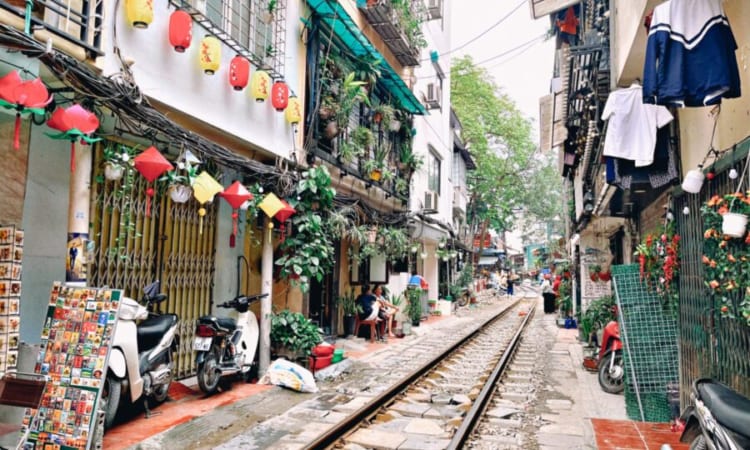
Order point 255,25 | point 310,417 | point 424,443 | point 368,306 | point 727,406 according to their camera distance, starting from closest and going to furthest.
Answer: point 727,406
point 424,443
point 310,417
point 255,25
point 368,306

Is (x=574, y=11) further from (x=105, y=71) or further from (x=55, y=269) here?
(x=55, y=269)

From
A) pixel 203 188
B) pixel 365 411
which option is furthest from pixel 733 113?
pixel 203 188

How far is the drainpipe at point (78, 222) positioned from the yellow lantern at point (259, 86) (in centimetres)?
306

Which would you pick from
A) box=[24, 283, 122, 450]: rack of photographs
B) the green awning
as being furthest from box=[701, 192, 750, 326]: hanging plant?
the green awning

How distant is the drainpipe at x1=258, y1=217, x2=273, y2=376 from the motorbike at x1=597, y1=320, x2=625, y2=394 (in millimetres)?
5031

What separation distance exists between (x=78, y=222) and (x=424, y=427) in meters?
4.15

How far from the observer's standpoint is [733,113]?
4.35 m

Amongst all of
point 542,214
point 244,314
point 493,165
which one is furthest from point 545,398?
point 542,214

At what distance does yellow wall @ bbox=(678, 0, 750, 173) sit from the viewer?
411 cm

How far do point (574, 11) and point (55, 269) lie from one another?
11343 mm

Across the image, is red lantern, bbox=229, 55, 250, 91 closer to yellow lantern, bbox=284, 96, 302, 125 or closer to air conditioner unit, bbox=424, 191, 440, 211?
yellow lantern, bbox=284, 96, 302, 125

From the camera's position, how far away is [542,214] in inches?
1478

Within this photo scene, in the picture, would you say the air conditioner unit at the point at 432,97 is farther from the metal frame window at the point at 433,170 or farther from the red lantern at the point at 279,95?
the red lantern at the point at 279,95

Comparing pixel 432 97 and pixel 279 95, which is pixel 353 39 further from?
pixel 432 97
